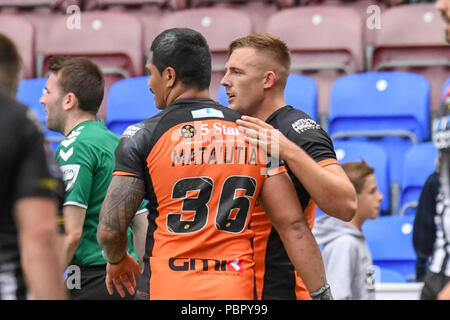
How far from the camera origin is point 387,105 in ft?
20.6

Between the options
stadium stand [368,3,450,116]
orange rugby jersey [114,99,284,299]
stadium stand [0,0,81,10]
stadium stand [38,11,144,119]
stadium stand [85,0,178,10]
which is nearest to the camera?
orange rugby jersey [114,99,284,299]

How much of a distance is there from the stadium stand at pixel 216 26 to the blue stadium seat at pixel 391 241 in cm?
198

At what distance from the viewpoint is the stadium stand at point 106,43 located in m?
6.93

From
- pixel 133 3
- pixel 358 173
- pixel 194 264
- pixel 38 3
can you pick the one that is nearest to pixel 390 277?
pixel 358 173

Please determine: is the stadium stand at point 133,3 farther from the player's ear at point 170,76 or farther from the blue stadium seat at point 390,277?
the player's ear at point 170,76

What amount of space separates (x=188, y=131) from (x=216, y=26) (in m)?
3.88

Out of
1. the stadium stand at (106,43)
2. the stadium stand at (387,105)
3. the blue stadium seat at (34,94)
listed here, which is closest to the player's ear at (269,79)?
the stadium stand at (387,105)

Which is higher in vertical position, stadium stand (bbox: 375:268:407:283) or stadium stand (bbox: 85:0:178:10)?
stadium stand (bbox: 85:0:178:10)

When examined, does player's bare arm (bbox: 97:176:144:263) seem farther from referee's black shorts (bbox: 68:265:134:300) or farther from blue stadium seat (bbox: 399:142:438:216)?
blue stadium seat (bbox: 399:142:438:216)

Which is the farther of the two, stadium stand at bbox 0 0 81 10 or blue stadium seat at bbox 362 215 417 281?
stadium stand at bbox 0 0 81 10

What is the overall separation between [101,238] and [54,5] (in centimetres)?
492

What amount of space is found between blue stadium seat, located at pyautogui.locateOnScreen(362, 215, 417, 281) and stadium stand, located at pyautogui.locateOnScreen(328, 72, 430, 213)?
0.84 m

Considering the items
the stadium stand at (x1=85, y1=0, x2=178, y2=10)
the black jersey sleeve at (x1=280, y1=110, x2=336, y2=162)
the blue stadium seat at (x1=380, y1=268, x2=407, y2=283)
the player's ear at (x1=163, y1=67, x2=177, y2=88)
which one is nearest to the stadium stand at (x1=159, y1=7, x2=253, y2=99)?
the stadium stand at (x1=85, y1=0, x2=178, y2=10)

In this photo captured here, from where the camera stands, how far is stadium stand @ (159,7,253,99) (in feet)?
22.0
